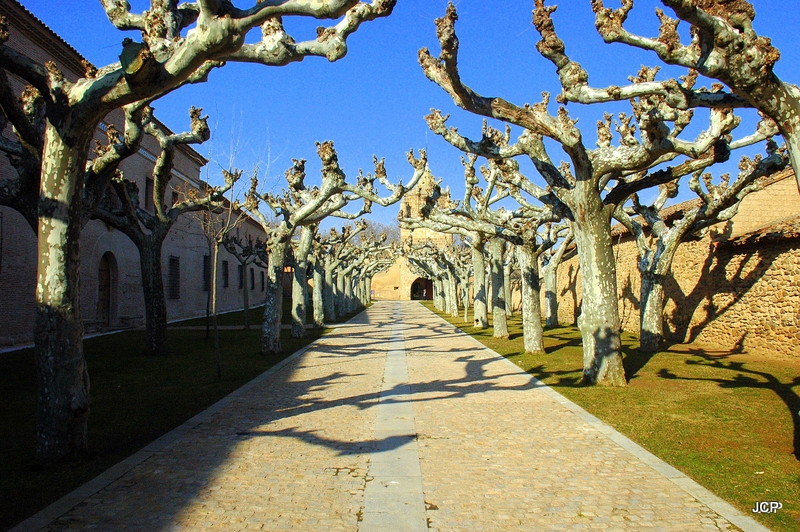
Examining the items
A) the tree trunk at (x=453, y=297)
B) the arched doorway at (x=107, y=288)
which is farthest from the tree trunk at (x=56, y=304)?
the tree trunk at (x=453, y=297)

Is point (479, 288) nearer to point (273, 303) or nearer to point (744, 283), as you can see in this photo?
point (744, 283)

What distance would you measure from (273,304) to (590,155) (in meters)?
8.33

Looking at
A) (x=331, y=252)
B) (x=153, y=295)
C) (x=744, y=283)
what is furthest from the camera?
(x=331, y=252)

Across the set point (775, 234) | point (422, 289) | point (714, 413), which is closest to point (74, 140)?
point (714, 413)

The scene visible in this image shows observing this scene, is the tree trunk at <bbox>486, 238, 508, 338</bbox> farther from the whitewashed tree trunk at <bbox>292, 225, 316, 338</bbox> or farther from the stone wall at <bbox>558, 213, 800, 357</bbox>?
the whitewashed tree trunk at <bbox>292, 225, 316, 338</bbox>

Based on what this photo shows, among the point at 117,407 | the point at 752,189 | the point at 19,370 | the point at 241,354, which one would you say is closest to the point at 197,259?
the point at 241,354

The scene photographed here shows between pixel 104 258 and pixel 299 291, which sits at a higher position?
pixel 104 258

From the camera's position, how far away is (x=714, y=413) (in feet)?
23.9

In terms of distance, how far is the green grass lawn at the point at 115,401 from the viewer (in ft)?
15.6

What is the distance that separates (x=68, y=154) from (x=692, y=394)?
875cm

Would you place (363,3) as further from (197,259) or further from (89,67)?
(197,259)

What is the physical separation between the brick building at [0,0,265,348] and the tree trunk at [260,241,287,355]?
123cm

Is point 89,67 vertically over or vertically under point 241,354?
over

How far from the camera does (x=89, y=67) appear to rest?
24.1ft
